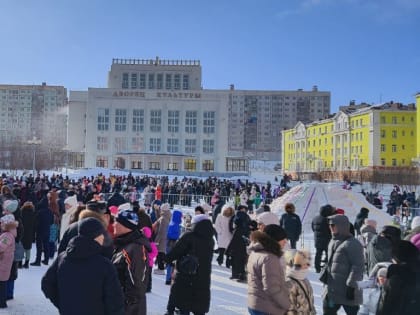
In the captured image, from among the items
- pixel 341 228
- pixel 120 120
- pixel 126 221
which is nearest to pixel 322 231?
pixel 341 228

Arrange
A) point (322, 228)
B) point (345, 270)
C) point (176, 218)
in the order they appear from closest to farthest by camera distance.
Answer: point (345, 270) < point (176, 218) < point (322, 228)

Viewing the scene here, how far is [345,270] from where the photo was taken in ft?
17.7

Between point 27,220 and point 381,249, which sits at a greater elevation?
point 27,220

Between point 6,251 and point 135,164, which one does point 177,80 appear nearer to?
point 135,164

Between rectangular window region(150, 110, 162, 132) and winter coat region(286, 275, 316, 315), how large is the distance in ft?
236

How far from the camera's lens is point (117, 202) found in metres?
13.8

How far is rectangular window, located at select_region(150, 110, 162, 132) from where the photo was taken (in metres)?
75.7

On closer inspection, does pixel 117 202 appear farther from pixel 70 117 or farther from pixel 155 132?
pixel 70 117

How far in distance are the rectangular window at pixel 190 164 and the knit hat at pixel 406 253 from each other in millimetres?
70918

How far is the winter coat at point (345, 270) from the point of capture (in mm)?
5293

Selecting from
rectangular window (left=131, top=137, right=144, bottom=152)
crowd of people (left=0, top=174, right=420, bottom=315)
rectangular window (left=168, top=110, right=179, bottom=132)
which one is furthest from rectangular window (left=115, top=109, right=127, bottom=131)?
crowd of people (left=0, top=174, right=420, bottom=315)

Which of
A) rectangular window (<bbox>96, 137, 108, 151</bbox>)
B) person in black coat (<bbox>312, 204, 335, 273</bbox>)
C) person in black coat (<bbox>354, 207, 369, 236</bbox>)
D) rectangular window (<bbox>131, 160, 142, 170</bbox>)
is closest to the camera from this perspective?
person in black coat (<bbox>312, 204, 335, 273</bbox>)

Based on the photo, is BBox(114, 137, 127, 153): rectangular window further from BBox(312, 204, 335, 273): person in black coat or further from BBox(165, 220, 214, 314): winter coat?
BBox(165, 220, 214, 314): winter coat

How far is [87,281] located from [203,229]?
2.44 metres
